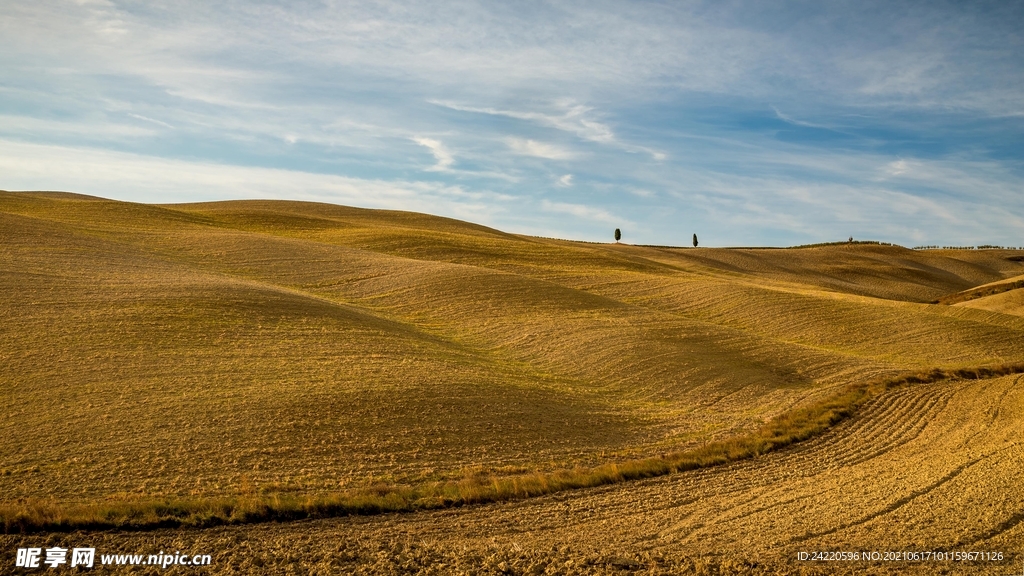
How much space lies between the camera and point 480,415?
57.0ft

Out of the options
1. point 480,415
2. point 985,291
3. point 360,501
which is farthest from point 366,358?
point 985,291

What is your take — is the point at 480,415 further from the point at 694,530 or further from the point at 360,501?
the point at 694,530

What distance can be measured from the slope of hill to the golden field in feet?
0.37

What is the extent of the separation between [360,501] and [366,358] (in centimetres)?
962

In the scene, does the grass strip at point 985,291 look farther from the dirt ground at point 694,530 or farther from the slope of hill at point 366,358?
the dirt ground at point 694,530

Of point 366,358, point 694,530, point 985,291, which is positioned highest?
point 985,291

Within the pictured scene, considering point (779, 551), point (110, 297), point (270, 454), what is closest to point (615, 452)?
point (779, 551)

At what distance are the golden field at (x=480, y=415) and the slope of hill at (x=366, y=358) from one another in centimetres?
11

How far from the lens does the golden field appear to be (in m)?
10.6

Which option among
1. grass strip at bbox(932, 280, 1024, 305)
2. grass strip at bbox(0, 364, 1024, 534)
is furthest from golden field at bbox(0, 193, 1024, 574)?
grass strip at bbox(932, 280, 1024, 305)

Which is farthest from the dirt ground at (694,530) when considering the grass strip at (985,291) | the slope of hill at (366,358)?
the grass strip at (985,291)

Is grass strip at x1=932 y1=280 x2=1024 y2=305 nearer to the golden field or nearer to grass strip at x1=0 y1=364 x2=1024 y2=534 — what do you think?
the golden field

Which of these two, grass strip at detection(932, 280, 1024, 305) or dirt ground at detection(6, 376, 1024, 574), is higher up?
grass strip at detection(932, 280, 1024, 305)

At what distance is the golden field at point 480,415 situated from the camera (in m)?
10.6
